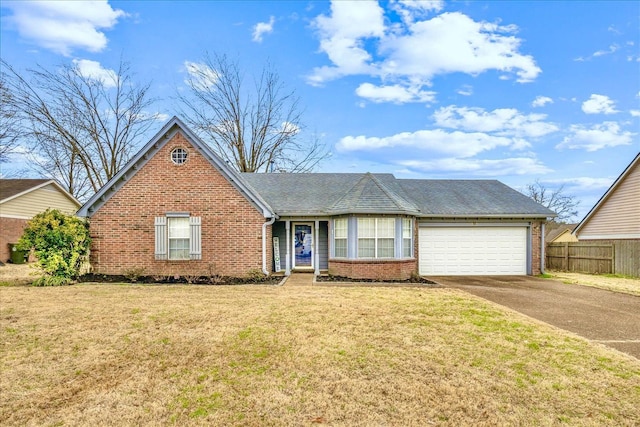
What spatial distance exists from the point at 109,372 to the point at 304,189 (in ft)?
45.1

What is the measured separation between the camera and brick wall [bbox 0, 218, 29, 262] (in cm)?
2309

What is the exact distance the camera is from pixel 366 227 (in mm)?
15211

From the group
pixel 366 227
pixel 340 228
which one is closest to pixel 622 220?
pixel 366 227

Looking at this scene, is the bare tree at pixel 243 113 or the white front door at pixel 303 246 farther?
the bare tree at pixel 243 113

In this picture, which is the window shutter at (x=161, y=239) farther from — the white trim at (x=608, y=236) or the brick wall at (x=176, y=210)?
the white trim at (x=608, y=236)

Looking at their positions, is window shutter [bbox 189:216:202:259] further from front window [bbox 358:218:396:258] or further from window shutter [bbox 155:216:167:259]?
front window [bbox 358:218:396:258]

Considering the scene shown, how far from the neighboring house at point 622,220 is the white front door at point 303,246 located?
14.5 meters

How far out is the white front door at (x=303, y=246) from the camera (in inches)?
668

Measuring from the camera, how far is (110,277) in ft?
46.6

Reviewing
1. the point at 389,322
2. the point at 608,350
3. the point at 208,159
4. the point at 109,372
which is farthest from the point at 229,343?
the point at 208,159

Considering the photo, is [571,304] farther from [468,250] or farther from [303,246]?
[303,246]

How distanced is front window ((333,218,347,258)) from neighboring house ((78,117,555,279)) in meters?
0.04

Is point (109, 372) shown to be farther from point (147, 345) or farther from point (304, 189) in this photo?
point (304, 189)

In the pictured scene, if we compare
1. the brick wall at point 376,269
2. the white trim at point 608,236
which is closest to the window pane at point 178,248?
the brick wall at point 376,269
